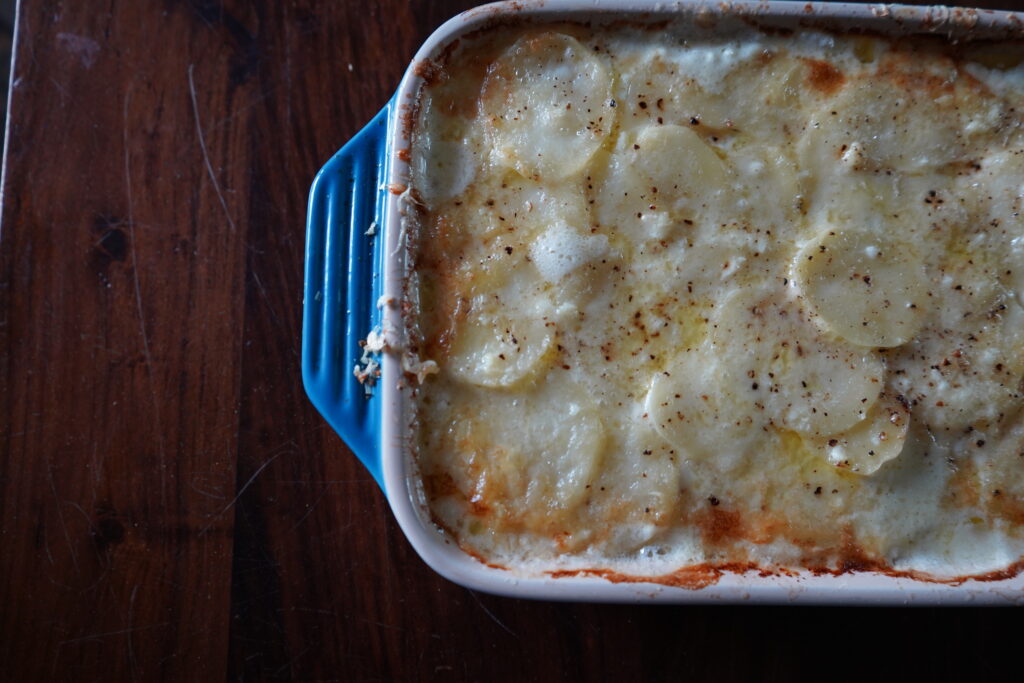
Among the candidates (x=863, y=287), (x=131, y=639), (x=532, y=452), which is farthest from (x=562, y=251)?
(x=131, y=639)

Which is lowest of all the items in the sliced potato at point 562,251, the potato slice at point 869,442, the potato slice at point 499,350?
the potato slice at point 869,442

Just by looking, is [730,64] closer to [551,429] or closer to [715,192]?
[715,192]

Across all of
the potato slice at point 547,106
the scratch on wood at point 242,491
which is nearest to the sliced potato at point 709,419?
the potato slice at point 547,106

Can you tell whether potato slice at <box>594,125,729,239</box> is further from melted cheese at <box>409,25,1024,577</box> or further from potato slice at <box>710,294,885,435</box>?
potato slice at <box>710,294,885,435</box>

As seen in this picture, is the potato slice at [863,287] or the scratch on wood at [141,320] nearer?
the potato slice at [863,287]

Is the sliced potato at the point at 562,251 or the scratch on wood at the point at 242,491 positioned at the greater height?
the sliced potato at the point at 562,251

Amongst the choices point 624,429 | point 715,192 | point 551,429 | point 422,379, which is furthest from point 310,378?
point 715,192

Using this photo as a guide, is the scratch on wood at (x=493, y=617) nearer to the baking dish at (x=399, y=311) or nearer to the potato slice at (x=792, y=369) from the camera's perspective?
the baking dish at (x=399, y=311)
